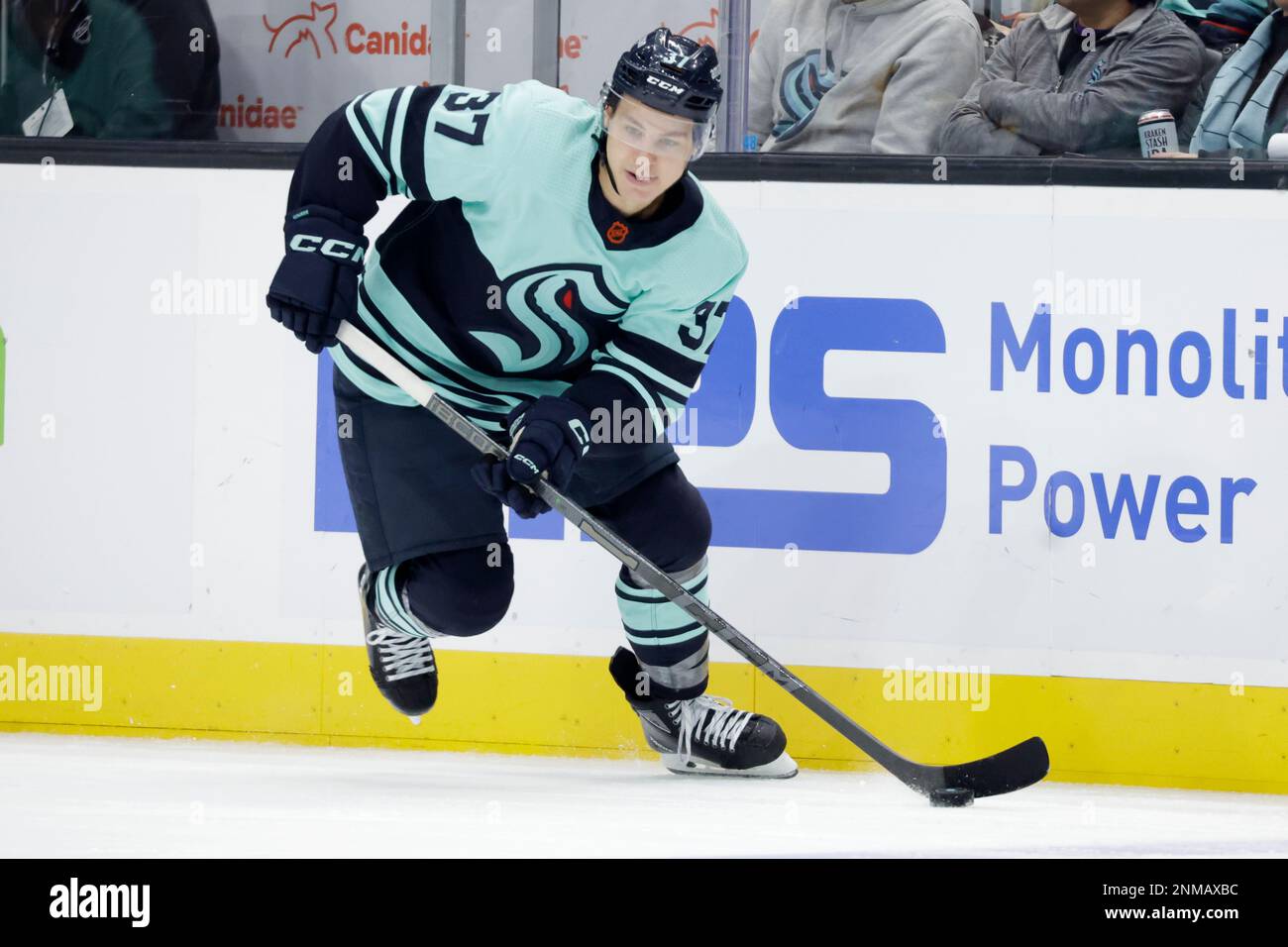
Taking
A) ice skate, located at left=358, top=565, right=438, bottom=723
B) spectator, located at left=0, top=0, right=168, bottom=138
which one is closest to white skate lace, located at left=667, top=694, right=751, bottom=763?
ice skate, located at left=358, top=565, right=438, bottom=723

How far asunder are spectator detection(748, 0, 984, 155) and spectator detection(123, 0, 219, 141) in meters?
1.13

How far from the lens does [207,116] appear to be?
347 centimetres

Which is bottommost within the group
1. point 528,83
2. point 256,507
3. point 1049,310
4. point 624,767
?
point 624,767

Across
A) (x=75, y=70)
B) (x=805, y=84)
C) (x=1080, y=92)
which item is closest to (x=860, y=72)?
(x=805, y=84)

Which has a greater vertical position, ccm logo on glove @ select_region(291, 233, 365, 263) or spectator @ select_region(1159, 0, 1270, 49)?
spectator @ select_region(1159, 0, 1270, 49)

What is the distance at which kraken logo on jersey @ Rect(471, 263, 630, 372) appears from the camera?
259cm

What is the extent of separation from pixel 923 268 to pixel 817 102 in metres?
0.45

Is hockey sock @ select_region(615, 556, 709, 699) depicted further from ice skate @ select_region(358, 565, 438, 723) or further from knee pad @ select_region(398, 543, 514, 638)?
ice skate @ select_region(358, 565, 438, 723)

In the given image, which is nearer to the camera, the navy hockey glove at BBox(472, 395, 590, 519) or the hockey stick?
the navy hockey glove at BBox(472, 395, 590, 519)

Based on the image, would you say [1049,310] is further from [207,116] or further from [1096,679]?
[207,116]

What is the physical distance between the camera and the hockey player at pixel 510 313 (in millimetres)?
2512

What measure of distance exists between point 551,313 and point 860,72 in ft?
3.50
